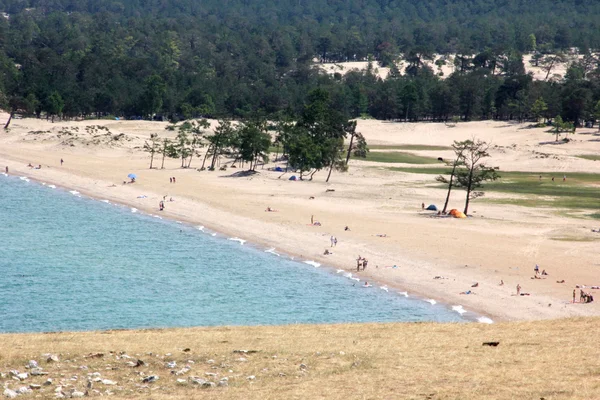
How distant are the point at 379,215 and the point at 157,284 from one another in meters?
27.8

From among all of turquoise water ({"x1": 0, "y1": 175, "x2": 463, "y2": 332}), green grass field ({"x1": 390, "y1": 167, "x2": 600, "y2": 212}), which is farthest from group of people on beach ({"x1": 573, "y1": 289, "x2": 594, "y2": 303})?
green grass field ({"x1": 390, "y1": 167, "x2": 600, "y2": 212})

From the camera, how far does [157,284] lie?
54.0m

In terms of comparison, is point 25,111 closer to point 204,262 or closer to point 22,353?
point 204,262

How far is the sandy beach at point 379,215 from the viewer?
54.0 metres

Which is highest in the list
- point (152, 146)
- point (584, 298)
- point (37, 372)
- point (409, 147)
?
point (409, 147)

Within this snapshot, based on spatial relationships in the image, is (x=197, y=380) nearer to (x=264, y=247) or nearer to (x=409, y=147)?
(x=264, y=247)

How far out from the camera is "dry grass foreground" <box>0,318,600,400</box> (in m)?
25.5

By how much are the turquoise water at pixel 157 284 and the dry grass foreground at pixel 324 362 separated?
9.86 m

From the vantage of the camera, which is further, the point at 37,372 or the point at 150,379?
the point at 37,372

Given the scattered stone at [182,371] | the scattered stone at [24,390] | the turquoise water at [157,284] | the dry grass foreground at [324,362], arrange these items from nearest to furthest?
the scattered stone at [24,390] < the dry grass foreground at [324,362] < the scattered stone at [182,371] < the turquoise water at [157,284]

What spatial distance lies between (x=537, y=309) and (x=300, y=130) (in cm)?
6782

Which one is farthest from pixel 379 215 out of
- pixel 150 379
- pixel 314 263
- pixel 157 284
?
pixel 150 379

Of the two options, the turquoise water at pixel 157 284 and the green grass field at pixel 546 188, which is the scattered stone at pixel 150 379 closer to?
the turquoise water at pixel 157 284

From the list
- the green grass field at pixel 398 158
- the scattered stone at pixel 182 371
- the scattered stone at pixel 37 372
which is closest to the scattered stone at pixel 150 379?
the scattered stone at pixel 182 371
